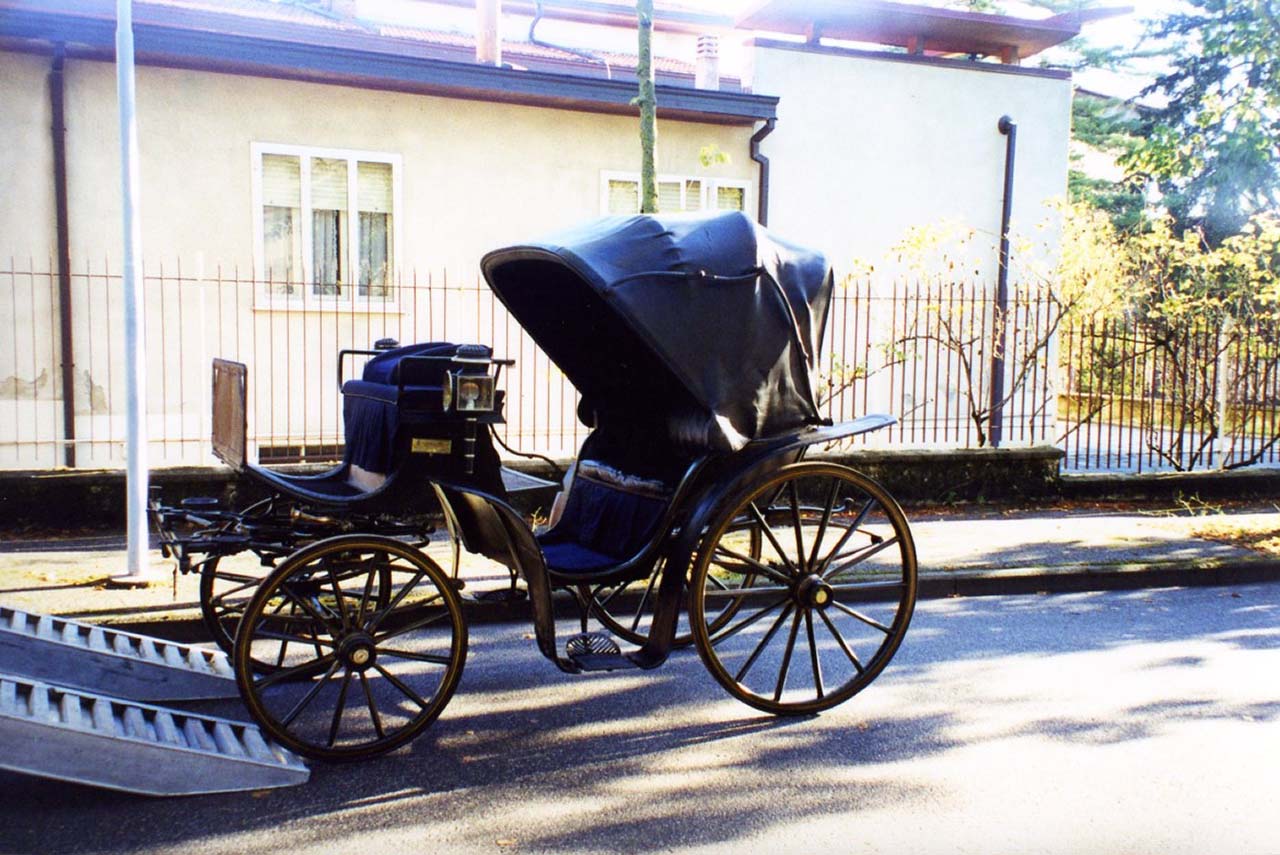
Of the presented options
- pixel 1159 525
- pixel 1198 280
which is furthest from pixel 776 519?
pixel 1198 280

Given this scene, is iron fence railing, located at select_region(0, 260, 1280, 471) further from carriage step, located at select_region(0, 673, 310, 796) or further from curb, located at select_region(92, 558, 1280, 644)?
carriage step, located at select_region(0, 673, 310, 796)

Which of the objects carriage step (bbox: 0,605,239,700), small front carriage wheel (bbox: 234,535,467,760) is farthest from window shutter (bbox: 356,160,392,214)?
small front carriage wheel (bbox: 234,535,467,760)

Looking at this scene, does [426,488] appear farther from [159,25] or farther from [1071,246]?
[1071,246]

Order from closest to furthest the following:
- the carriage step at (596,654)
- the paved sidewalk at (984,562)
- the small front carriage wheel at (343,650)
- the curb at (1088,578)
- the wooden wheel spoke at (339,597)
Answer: the small front carriage wheel at (343,650) < the wooden wheel spoke at (339,597) < the carriage step at (596,654) < the paved sidewalk at (984,562) < the curb at (1088,578)

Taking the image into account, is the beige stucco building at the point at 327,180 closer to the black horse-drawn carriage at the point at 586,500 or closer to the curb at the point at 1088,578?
the curb at the point at 1088,578

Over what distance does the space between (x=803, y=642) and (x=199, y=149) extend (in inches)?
343

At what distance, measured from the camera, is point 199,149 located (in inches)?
460

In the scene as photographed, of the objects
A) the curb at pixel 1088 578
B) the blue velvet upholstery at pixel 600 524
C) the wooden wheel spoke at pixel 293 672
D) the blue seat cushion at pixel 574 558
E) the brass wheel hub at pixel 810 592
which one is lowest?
the curb at pixel 1088 578

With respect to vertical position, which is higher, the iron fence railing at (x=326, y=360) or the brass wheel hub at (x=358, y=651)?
the iron fence railing at (x=326, y=360)

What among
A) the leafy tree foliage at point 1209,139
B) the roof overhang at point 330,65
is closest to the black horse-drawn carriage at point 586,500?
the roof overhang at point 330,65

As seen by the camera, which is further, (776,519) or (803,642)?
(803,642)

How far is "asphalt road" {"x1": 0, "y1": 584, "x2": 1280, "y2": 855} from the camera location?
3.90 m

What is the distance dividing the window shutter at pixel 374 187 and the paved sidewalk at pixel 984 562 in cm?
528

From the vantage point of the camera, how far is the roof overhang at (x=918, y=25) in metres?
16.3
